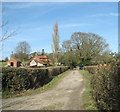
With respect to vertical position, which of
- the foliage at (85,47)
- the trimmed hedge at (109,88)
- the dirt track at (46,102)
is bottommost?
the dirt track at (46,102)

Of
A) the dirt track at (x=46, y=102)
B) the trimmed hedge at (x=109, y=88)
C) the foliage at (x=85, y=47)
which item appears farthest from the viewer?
the foliage at (x=85, y=47)

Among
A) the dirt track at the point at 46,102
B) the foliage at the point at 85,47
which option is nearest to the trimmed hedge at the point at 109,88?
the dirt track at the point at 46,102

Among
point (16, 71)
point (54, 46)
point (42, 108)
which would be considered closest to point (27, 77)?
point (16, 71)

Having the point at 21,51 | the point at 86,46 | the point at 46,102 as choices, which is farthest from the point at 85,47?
the point at 46,102

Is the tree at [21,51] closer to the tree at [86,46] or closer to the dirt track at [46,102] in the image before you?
the tree at [86,46]

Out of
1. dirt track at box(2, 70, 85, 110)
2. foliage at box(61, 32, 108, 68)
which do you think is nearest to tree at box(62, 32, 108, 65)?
foliage at box(61, 32, 108, 68)

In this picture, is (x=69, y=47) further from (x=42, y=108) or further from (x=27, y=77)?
(x=42, y=108)

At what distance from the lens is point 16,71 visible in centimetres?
962

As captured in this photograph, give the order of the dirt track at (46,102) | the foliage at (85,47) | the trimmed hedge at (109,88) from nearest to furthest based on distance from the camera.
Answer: the trimmed hedge at (109,88)
the dirt track at (46,102)
the foliage at (85,47)

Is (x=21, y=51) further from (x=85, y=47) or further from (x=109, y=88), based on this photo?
(x=109, y=88)

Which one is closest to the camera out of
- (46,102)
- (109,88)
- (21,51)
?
(109,88)

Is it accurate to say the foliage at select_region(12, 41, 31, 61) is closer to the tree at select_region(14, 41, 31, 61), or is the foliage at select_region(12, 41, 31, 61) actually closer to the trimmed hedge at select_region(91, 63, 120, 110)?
the tree at select_region(14, 41, 31, 61)

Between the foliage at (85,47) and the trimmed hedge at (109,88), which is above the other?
the foliage at (85,47)

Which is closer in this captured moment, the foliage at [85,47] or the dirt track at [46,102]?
the dirt track at [46,102]
